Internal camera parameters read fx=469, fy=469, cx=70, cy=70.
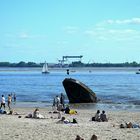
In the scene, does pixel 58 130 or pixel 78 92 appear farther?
pixel 78 92

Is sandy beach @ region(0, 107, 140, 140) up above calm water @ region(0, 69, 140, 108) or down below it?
above

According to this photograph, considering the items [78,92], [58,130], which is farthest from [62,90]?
[58,130]

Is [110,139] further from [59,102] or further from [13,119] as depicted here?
[59,102]

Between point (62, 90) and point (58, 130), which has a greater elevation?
point (58, 130)

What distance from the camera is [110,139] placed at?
66.1 ft

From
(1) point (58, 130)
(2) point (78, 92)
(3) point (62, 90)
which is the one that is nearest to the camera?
(1) point (58, 130)

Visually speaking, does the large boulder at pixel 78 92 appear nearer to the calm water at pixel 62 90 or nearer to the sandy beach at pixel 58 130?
the calm water at pixel 62 90

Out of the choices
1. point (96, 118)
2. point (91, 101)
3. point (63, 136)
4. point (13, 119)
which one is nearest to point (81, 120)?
point (96, 118)

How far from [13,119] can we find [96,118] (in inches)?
192

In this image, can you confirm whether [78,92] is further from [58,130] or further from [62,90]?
[62,90]

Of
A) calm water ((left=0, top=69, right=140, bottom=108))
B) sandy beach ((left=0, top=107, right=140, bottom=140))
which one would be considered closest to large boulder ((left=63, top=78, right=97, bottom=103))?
calm water ((left=0, top=69, right=140, bottom=108))

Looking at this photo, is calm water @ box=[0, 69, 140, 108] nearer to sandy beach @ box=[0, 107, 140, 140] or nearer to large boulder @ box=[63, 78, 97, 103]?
large boulder @ box=[63, 78, 97, 103]

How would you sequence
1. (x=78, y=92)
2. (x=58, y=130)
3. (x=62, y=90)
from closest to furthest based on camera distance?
(x=58, y=130)
(x=78, y=92)
(x=62, y=90)

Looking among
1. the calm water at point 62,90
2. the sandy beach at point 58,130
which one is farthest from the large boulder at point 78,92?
the sandy beach at point 58,130
